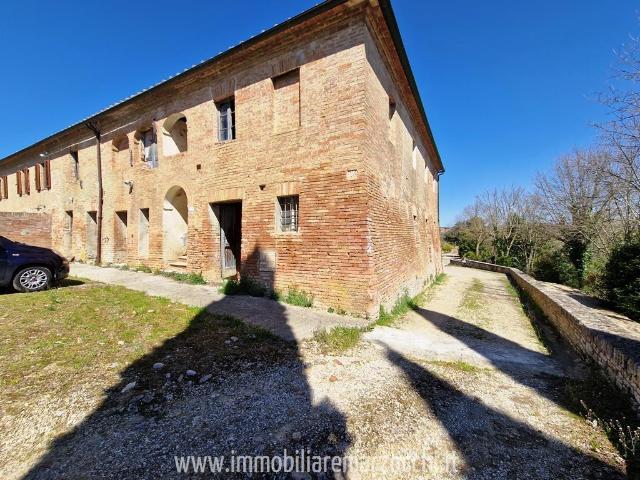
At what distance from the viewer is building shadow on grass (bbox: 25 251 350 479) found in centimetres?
210

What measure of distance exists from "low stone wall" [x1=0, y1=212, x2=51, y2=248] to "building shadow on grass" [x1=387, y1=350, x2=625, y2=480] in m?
18.9

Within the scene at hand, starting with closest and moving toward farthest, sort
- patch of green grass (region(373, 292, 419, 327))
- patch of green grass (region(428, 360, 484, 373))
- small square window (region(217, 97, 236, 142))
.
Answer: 1. patch of green grass (region(428, 360, 484, 373))
2. patch of green grass (region(373, 292, 419, 327))
3. small square window (region(217, 97, 236, 142))

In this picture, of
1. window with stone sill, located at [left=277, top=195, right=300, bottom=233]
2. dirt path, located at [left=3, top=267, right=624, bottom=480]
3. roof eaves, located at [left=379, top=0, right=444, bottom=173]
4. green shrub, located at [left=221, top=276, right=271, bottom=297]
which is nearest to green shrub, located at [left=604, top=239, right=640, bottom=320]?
dirt path, located at [left=3, top=267, right=624, bottom=480]

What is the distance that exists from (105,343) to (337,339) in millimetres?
3595

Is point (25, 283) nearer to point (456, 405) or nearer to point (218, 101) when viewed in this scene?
point (218, 101)

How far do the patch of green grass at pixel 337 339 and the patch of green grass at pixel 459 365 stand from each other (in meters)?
1.27

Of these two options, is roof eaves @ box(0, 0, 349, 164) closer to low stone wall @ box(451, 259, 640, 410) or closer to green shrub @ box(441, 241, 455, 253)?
low stone wall @ box(451, 259, 640, 410)

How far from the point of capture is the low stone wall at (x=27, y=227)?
1305 cm

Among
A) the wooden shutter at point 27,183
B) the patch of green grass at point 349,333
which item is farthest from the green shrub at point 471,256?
the wooden shutter at point 27,183

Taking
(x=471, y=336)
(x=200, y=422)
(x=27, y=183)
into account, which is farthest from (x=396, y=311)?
(x=27, y=183)

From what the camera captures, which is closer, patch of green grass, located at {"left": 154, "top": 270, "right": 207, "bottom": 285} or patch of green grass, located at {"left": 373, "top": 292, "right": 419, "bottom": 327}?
patch of green grass, located at {"left": 373, "top": 292, "right": 419, "bottom": 327}

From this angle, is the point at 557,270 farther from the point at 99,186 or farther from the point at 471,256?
the point at 99,186

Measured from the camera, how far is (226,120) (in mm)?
8125

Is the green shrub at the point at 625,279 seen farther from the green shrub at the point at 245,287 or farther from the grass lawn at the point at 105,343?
the green shrub at the point at 245,287
